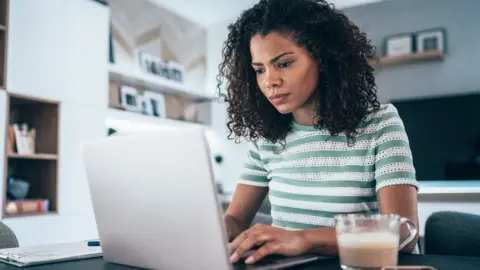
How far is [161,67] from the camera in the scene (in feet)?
14.3

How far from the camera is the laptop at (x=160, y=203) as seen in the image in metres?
0.69

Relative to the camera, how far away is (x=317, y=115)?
4.24ft

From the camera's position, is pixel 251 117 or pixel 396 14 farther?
pixel 396 14

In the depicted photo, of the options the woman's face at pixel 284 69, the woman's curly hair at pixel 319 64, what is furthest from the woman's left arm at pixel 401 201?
the woman's face at pixel 284 69

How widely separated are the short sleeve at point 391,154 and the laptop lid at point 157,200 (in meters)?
0.52

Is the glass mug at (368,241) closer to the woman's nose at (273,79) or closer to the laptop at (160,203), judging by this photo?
the laptop at (160,203)

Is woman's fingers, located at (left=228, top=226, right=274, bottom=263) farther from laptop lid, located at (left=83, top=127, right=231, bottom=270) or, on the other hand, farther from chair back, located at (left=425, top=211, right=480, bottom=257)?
chair back, located at (left=425, top=211, right=480, bottom=257)

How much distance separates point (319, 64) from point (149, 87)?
314cm

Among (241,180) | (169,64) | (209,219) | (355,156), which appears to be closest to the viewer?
(209,219)

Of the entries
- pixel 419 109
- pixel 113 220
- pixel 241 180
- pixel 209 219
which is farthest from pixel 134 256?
pixel 419 109

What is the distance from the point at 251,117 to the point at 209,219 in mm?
762

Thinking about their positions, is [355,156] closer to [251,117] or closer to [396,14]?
[251,117]

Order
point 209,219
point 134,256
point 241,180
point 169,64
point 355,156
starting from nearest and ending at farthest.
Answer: point 209,219 < point 134,256 < point 355,156 < point 241,180 < point 169,64

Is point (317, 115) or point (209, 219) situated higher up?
point (317, 115)
